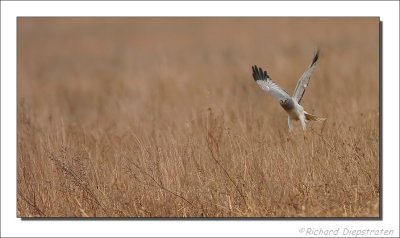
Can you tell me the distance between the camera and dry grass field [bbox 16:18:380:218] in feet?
20.1

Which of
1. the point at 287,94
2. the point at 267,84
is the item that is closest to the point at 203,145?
the point at 267,84

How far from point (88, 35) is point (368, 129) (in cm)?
1035

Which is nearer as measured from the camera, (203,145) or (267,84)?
(267,84)

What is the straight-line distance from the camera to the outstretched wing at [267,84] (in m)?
6.29

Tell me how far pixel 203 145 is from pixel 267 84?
0.91m

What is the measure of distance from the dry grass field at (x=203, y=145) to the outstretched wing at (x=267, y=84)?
0.43 m

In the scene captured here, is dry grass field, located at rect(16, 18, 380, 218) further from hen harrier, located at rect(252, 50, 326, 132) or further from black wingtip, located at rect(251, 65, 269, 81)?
black wingtip, located at rect(251, 65, 269, 81)

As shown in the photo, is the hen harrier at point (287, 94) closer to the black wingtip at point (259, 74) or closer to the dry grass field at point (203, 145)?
the black wingtip at point (259, 74)

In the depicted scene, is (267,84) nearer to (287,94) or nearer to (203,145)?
(287,94)

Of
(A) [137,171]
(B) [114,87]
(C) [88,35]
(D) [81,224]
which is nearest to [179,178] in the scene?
(A) [137,171]

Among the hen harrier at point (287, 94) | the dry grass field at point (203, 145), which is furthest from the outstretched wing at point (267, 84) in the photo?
the dry grass field at point (203, 145)

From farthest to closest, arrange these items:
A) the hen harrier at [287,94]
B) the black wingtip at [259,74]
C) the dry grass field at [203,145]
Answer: the black wingtip at [259,74] → the hen harrier at [287,94] → the dry grass field at [203,145]

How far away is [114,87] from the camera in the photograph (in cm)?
1195

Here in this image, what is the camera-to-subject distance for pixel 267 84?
637 cm
